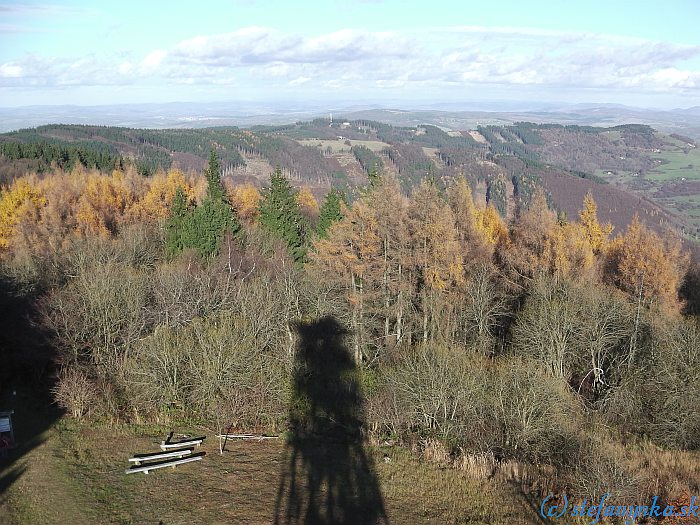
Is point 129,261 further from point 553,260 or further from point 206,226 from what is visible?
point 553,260

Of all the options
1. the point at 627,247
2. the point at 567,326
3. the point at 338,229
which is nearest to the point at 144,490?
the point at 338,229

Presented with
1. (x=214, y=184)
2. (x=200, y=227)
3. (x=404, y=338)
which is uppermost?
(x=214, y=184)

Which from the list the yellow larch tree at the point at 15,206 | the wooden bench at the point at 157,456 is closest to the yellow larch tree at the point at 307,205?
the yellow larch tree at the point at 15,206

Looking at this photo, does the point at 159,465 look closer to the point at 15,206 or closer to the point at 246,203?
the point at 15,206

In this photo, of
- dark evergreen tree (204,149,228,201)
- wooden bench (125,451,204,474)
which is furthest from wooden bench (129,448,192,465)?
dark evergreen tree (204,149,228,201)

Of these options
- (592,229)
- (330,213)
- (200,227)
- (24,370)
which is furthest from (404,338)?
(592,229)
